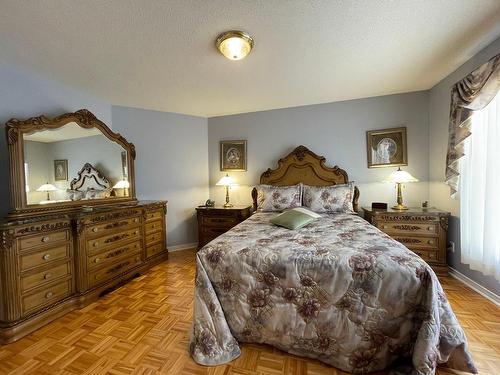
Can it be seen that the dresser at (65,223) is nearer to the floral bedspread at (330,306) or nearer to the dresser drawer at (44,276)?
the dresser drawer at (44,276)

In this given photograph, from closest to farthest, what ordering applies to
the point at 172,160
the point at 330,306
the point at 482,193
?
1. the point at 330,306
2. the point at 482,193
3. the point at 172,160

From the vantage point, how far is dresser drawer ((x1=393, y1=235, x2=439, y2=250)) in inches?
Answer: 102

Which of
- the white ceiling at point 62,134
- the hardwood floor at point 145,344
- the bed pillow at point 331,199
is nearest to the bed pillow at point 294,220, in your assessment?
the bed pillow at point 331,199

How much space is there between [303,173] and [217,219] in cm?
149

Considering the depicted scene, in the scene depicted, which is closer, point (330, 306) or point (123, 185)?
point (330, 306)

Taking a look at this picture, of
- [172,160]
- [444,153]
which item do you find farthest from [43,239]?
[444,153]

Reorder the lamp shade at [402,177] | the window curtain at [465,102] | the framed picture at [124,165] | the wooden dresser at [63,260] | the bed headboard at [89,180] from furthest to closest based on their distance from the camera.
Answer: the framed picture at [124,165] < the lamp shade at [402,177] < the bed headboard at [89,180] < the window curtain at [465,102] < the wooden dresser at [63,260]

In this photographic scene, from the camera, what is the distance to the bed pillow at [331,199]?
290cm

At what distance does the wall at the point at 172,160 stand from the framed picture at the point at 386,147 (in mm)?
2632

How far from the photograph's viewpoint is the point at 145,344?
A: 158 cm

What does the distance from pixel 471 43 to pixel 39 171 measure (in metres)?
4.07

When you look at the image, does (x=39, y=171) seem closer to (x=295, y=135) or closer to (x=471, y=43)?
(x=295, y=135)

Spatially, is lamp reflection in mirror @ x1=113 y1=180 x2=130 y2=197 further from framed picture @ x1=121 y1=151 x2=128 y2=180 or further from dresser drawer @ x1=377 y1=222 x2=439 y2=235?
dresser drawer @ x1=377 y1=222 x2=439 y2=235

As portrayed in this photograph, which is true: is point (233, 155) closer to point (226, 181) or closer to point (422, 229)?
point (226, 181)
